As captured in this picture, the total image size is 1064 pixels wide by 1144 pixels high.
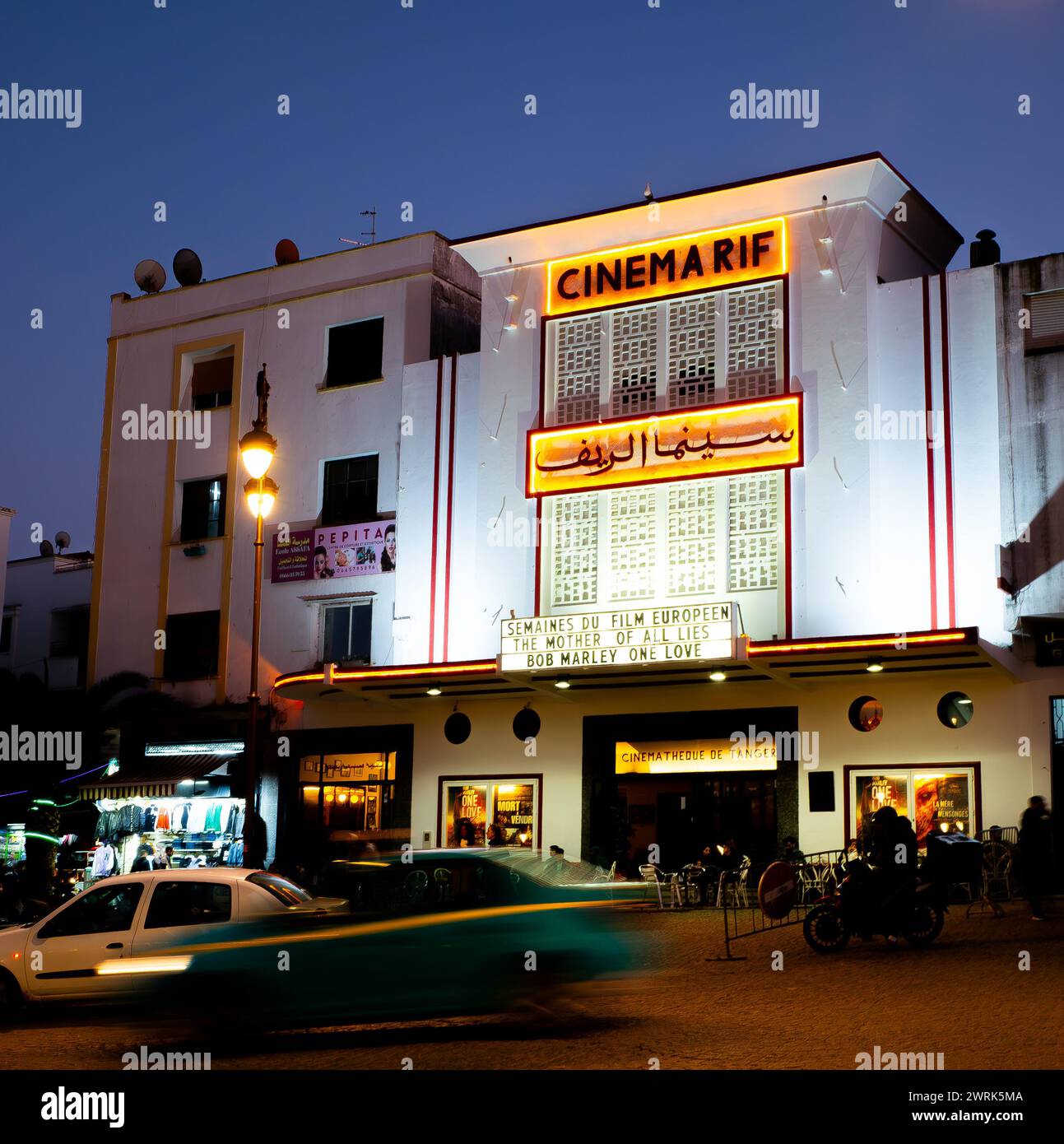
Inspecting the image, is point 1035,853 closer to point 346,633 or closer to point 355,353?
point 346,633

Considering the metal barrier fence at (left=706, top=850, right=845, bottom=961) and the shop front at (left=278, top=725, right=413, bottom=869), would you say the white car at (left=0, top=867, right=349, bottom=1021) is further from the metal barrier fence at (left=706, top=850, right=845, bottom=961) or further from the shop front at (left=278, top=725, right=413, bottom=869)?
the shop front at (left=278, top=725, right=413, bottom=869)

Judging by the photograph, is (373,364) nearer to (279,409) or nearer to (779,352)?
(279,409)

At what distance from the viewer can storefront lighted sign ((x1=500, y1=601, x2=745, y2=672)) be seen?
71.3 ft

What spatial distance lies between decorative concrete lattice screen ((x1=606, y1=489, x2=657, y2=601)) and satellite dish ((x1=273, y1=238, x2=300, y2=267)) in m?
11.3

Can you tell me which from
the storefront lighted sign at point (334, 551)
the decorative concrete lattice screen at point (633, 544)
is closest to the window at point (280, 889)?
the decorative concrete lattice screen at point (633, 544)

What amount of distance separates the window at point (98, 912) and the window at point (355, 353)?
17134 millimetres

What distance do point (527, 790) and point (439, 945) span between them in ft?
50.2

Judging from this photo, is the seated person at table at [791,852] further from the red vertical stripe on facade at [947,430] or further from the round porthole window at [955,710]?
the red vertical stripe on facade at [947,430]

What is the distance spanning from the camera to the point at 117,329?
3319cm

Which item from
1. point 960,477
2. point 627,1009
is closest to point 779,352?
point 960,477

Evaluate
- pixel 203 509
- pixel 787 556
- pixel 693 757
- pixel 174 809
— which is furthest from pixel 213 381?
pixel 787 556

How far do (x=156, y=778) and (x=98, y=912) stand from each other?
51.2 ft

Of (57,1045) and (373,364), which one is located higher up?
(373,364)

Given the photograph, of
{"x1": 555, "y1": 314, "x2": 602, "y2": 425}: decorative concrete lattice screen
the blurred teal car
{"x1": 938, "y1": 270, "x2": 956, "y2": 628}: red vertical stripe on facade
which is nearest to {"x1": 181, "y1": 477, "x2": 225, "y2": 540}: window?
{"x1": 555, "y1": 314, "x2": 602, "y2": 425}: decorative concrete lattice screen
